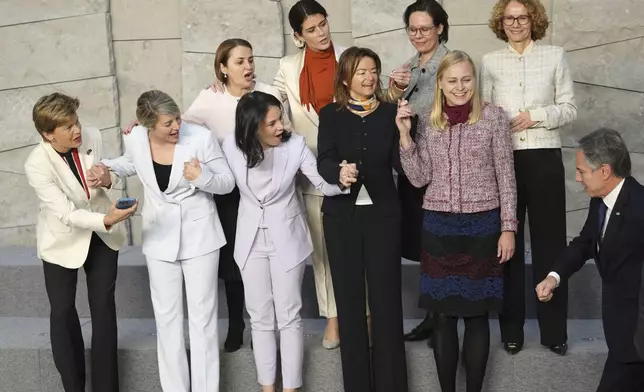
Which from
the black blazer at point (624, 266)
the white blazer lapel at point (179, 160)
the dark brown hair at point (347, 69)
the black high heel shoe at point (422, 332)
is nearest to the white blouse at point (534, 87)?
the dark brown hair at point (347, 69)

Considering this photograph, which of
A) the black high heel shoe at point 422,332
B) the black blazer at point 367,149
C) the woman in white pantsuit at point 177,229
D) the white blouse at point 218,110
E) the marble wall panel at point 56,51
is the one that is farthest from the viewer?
the marble wall panel at point 56,51

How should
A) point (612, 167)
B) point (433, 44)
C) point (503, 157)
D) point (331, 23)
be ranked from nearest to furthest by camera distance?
point (612, 167) < point (503, 157) < point (433, 44) < point (331, 23)

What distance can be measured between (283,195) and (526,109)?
1.00 metres

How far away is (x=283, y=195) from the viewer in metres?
4.26

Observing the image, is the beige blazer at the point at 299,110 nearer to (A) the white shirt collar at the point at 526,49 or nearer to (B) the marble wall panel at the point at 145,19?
(A) the white shirt collar at the point at 526,49

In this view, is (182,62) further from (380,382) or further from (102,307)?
(380,382)

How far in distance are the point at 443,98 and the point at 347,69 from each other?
376 mm

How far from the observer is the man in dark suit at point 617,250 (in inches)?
140

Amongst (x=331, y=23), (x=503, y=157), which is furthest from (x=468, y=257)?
(x=331, y=23)

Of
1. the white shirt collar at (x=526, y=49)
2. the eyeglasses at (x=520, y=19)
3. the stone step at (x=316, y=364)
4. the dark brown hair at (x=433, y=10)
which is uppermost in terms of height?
the dark brown hair at (x=433, y=10)

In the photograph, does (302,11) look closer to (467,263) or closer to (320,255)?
Result: (320,255)

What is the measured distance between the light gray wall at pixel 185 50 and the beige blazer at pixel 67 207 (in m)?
1.49

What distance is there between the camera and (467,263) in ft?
13.3

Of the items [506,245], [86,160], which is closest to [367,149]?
[506,245]
